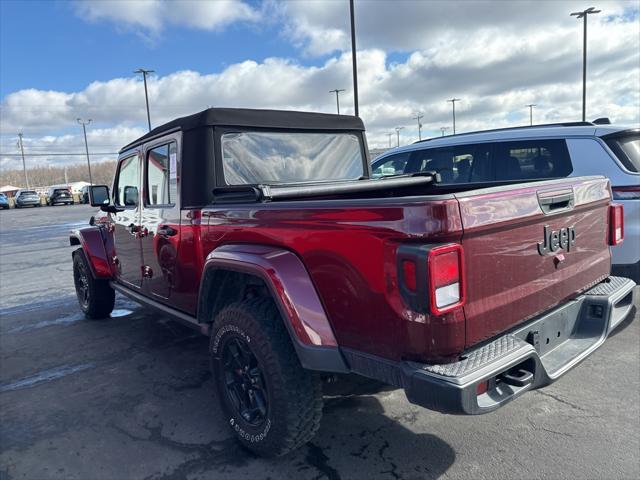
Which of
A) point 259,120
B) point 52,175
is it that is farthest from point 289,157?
point 52,175

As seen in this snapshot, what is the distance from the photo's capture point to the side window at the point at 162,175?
12.2 feet

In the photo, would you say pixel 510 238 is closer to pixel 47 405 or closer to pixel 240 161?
pixel 240 161

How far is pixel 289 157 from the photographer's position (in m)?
3.96

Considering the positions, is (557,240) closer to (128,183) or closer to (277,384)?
(277,384)

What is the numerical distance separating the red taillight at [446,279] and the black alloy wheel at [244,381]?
1.18 meters

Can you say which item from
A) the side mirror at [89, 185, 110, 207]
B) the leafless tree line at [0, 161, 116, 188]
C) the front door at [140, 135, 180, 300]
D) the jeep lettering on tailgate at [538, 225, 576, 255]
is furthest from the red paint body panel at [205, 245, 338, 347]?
the leafless tree line at [0, 161, 116, 188]

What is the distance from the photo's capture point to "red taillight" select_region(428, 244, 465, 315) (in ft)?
6.33

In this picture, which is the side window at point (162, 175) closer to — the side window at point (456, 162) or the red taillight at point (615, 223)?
the red taillight at point (615, 223)

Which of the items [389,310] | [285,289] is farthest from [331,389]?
[389,310]

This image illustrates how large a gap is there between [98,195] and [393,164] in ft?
13.4

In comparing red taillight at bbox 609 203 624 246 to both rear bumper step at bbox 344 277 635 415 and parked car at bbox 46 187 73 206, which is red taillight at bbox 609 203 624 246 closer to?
rear bumper step at bbox 344 277 635 415

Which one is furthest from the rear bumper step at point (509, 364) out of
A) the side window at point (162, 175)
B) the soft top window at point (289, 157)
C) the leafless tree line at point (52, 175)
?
the leafless tree line at point (52, 175)

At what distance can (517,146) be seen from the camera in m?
5.61

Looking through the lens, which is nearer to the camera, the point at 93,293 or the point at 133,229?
the point at 133,229
